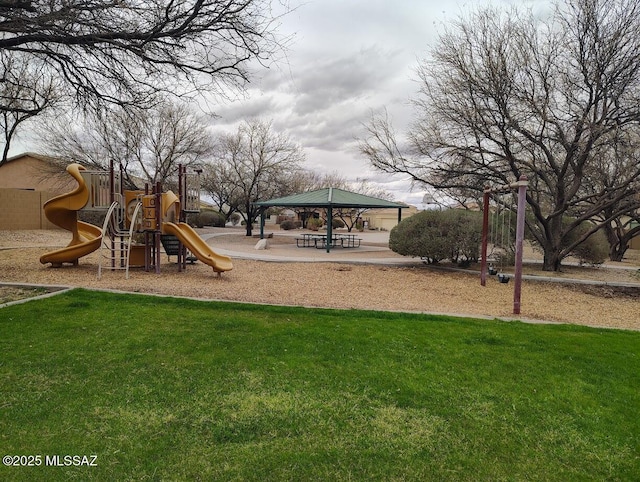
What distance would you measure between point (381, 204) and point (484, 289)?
36.7 feet

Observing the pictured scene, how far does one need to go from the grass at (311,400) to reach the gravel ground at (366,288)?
2.00 meters

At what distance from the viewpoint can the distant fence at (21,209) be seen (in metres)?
19.7

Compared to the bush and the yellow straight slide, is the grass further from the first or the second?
the bush

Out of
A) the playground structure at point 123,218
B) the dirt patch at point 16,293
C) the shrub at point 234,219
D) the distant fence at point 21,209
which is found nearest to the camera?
the dirt patch at point 16,293

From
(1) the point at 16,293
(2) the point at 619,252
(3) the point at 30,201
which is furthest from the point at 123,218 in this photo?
(2) the point at 619,252

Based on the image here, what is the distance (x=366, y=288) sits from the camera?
360 inches

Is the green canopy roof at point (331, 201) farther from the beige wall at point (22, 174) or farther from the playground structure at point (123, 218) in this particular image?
the beige wall at point (22, 174)

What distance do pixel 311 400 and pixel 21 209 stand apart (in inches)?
890

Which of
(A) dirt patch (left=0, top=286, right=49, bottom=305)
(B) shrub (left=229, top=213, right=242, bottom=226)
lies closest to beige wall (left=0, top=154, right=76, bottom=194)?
(B) shrub (left=229, top=213, right=242, bottom=226)

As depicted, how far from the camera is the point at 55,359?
3.86m

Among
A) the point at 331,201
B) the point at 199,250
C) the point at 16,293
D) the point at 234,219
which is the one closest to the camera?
the point at 16,293

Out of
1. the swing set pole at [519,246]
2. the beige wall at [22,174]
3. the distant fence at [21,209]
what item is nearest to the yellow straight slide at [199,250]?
the swing set pole at [519,246]

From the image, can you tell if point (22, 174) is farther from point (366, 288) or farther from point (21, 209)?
point (366, 288)

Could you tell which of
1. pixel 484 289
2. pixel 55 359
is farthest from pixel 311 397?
pixel 484 289
